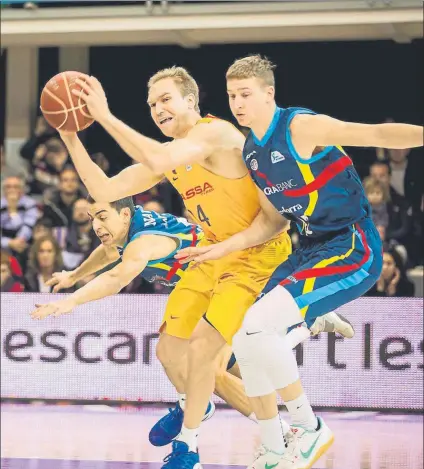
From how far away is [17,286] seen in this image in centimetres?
1025

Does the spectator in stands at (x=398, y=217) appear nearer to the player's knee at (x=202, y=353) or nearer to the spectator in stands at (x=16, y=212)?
the spectator in stands at (x=16, y=212)

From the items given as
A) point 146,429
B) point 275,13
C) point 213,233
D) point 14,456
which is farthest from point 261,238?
point 275,13

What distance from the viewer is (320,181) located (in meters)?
5.37

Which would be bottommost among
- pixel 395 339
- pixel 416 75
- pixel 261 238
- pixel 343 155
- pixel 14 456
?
pixel 14 456

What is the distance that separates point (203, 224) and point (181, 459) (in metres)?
1.30

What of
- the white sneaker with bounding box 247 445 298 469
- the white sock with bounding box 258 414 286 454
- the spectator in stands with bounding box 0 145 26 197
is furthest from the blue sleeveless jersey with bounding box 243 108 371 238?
the spectator in stands with bounding box 0 145 26 197

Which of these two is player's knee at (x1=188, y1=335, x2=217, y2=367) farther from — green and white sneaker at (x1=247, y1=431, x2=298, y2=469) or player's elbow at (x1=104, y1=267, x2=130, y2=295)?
player's elbow at (x1=104, y1=267, x2=130, y2=295)

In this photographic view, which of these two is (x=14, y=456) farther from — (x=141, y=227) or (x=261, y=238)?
(x=261, y=238)

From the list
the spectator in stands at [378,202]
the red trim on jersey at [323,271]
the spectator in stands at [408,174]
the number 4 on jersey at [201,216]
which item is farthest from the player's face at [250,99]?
the spectator in stands at [408,174]

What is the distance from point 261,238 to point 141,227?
4.03 ft

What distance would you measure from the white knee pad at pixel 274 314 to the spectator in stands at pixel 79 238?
5.48 m

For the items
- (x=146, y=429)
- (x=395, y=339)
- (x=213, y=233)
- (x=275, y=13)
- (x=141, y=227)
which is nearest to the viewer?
(x=213, y=233)

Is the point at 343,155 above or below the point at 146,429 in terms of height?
above

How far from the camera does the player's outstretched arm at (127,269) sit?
246 inches
